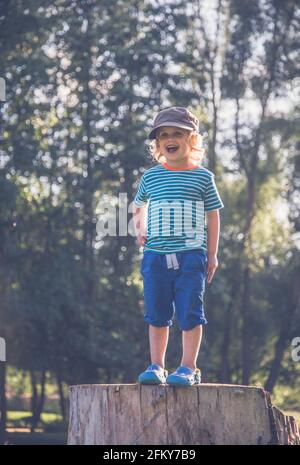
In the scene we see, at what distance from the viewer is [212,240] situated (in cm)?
698

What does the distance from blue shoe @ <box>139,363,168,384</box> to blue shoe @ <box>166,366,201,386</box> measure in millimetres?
138

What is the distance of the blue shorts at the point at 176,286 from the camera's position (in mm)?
6746

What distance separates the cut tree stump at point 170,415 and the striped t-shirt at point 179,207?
3.52 feet

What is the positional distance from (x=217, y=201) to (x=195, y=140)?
476 millimetres

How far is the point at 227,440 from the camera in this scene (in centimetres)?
638

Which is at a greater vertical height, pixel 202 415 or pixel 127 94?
pixel 127 94

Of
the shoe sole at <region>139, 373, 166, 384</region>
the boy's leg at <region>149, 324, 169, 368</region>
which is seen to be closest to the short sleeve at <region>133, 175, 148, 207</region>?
the boy's leg at <region>149, 324, 169, 368</region>

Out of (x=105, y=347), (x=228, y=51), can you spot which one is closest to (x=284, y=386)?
(x=105, y=347)

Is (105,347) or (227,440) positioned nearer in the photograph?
(227,440)

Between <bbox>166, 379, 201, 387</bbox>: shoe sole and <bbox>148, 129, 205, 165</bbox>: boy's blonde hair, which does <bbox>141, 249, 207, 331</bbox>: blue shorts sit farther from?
<bbox>148, 129, 205, 165</bbox>: boy's blonde hair

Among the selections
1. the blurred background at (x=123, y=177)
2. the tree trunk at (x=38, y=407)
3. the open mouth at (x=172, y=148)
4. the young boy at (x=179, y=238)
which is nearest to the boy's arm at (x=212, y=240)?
the young boy at (x=179, y=238)

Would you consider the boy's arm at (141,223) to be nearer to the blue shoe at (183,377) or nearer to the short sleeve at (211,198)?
the short sleeve at (211,198)
